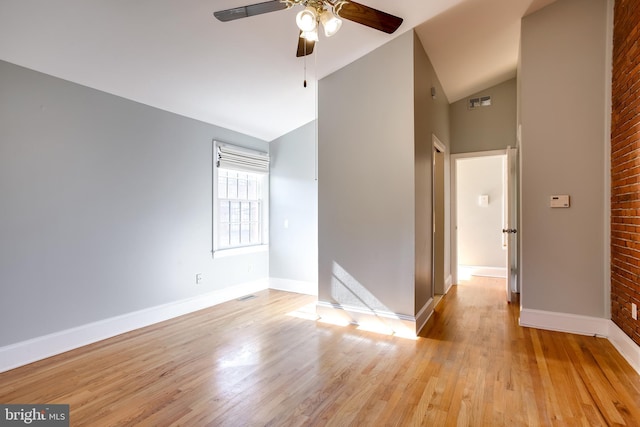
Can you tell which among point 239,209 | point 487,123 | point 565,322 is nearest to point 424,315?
point 565,322

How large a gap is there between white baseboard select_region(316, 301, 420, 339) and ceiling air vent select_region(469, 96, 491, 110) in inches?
142

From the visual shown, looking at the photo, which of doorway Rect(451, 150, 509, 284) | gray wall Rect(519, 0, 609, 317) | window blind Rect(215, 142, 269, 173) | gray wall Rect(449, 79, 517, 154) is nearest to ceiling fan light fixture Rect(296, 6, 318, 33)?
gray wall Rect(519, 0, 609, 317)

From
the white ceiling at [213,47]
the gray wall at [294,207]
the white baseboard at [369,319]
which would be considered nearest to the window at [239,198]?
the gray wall at [294,207]

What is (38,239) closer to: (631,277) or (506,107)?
(631,277)

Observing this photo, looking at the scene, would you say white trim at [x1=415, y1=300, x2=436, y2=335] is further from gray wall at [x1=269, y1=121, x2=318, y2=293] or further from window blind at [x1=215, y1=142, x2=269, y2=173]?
window blind at [x1=215, y1=142, x2=269, y2=173]

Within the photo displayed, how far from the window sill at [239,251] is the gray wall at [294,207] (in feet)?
0.53

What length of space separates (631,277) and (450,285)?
8.79ft

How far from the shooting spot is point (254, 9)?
78.4 inches

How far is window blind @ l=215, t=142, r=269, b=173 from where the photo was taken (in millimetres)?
4297

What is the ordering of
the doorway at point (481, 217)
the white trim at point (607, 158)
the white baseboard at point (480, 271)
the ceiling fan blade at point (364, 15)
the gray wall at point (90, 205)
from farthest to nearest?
the doorway at point (481, 217) < the white baseboard at point (480, 271) < the white trim at point (607, 158) < the gray wall at point (90, 205) < the ceiling fan blade at point (364, 15)

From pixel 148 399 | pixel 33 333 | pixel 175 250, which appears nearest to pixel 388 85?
pixel 175 250

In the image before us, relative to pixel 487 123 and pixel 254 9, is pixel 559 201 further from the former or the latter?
pixel 254 9

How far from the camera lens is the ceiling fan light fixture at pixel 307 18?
1.82 meters

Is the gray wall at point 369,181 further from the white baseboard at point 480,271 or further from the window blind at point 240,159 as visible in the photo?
the white baseboard at point 480,271
